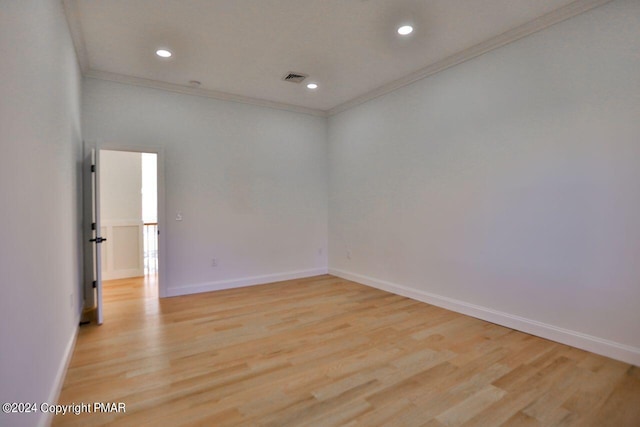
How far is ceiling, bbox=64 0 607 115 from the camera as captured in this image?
2.79 m

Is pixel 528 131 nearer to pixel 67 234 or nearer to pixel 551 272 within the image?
pixel 551 272

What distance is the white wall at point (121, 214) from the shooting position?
5578mm

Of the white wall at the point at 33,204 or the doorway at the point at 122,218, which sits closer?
the white wall at the point at 33,204

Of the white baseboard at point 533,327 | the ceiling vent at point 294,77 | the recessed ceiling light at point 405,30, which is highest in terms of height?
the ceiling vent at point 294,77

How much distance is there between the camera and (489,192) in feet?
11.5

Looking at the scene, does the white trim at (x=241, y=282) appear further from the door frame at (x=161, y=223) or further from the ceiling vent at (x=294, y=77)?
the ceiling vent at (x=294, y=77)

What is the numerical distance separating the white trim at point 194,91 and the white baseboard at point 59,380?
3054 millimetres

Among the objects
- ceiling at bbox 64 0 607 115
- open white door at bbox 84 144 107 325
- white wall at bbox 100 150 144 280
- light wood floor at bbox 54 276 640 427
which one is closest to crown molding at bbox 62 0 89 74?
ceiling at bbox 64 0 607 115

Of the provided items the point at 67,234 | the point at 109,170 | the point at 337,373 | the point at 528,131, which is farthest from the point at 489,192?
the point at 109,170

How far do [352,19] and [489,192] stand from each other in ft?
7.39

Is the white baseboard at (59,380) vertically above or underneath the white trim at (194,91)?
underneath

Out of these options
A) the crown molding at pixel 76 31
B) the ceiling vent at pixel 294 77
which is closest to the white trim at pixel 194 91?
the crown molding at pixel 76 31

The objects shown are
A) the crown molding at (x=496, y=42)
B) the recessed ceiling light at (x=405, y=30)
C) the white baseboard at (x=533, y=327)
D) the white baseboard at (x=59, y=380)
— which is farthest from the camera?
the recessed ceiling light at (x=405, y=30)

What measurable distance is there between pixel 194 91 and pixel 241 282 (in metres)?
2.94
